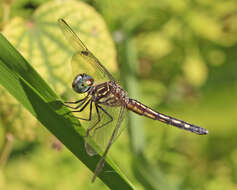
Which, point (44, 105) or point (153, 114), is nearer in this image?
point (44, 105)

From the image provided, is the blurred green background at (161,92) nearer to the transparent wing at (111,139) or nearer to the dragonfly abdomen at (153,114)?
the dragonfly abdomen at (153,114)

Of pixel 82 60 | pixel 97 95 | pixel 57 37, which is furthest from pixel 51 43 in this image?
pixel 97 95

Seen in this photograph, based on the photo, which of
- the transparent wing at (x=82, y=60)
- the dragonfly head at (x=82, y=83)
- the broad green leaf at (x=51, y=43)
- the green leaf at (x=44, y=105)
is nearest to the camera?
the green leaf at (x=44, y=105)

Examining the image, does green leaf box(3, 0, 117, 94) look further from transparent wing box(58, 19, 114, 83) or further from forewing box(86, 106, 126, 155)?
forewing box(86, 106, 126, 155)

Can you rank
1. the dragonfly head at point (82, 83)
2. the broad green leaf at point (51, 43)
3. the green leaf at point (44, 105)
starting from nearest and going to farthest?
1. the green leaf at point (44, 105)
2. the broad green leaf at point (51, 43)
3. the dragonfly head at point (82, 83)

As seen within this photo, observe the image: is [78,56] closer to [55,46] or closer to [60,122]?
[55,46]

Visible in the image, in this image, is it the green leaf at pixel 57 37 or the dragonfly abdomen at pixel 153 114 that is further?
the dragonfly abdomen at pixel 153 114

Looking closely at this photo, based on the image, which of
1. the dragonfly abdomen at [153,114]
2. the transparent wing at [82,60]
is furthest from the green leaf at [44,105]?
the dragonfly abdomen at [153,114]

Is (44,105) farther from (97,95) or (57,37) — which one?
(97,95)
